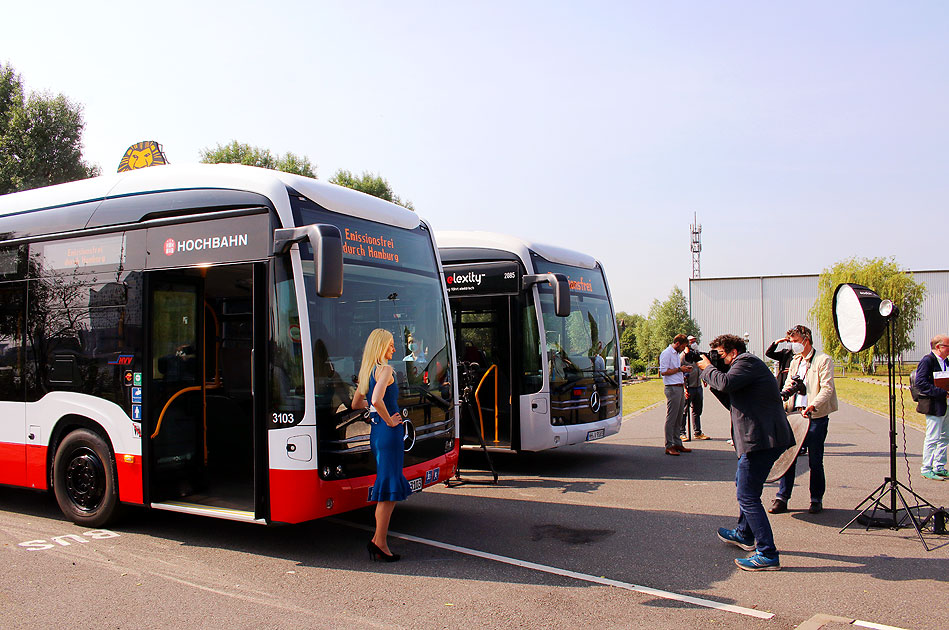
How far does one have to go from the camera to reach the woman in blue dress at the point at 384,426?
5.48 m

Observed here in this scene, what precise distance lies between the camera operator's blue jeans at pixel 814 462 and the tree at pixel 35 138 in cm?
2376

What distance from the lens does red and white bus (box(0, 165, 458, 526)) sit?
5.55 metres

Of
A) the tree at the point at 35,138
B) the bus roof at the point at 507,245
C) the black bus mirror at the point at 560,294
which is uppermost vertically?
the tree at the point at 35,138

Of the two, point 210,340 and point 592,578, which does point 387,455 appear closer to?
point 592,578

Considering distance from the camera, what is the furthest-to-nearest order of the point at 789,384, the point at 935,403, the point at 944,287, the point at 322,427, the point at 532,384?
the point at 944,287, the point at 532,384, the point at 935,403, the point at 789,384, the point at 322,427

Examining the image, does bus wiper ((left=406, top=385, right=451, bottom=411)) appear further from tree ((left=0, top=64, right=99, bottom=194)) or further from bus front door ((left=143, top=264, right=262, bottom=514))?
tree ((left=0, top=64, right=99, bottom=194))

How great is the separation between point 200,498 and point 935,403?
28.2ft

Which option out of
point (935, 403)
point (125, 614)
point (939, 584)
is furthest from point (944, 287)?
point (125, 614)

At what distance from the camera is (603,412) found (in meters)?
10.7

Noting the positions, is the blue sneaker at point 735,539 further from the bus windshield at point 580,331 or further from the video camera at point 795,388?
the bus windshield at point 580,331

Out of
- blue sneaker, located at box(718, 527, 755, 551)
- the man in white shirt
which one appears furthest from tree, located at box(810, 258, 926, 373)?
blue sneaker, located at box(718, 527, 755, 551)

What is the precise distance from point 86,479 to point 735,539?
5902 mm

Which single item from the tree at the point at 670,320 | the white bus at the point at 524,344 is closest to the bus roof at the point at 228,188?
the white bus at the point at 524,344

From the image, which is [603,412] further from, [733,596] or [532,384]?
[733,596]
